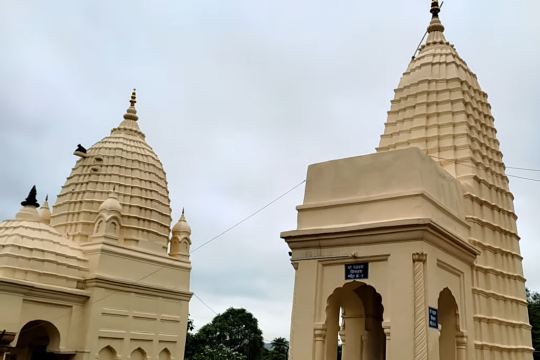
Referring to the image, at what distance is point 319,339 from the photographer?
11656 millimetres

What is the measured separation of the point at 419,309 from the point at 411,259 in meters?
0.98

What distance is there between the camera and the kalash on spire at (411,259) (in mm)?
10984

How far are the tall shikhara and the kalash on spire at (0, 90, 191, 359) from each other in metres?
13.1

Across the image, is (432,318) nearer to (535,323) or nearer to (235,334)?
(535,323)

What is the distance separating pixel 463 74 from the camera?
18500mm

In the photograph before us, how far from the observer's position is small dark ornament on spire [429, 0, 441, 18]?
21161 mm

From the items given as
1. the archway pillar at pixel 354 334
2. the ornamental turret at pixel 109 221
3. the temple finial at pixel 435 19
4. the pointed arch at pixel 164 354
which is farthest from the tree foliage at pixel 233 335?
the archway pillar at pixel 354 334

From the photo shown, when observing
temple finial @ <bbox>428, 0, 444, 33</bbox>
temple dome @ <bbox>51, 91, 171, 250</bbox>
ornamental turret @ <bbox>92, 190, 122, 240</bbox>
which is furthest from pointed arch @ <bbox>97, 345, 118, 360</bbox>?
temple finial @ <bbox>428, 0, 444, 33</bbox>

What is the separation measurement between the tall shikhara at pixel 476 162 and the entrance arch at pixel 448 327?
1.37m

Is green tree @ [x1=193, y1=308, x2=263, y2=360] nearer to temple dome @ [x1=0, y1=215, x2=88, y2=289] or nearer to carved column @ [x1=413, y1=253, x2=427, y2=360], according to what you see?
temple dome @ [x1=0, y1=215, x2=88, y2=289]

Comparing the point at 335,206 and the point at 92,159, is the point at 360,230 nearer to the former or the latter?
the point at 335,206

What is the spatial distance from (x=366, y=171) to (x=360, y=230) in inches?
65.5

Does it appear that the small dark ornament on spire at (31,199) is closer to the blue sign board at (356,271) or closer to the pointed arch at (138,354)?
the pointed arch at (138,354)

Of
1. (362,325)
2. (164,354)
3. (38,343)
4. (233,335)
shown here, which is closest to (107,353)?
(38,343)
